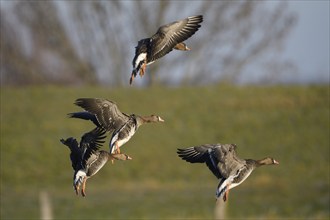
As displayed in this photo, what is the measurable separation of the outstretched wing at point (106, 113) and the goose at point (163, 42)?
376mm

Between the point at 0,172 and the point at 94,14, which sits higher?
the point at 94,14

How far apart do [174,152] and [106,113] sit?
36958 millimetres

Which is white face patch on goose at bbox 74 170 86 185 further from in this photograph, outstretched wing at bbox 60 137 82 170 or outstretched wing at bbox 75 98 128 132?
outstretched wing at bbox 75 98 128 132

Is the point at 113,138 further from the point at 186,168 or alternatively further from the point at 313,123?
the point at 313,123

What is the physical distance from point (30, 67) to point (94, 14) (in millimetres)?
6710

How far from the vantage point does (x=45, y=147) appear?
151 ft

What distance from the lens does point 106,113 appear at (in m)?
8.04

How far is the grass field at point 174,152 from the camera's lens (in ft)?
109

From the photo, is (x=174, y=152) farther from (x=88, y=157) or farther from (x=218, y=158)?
(x=88, y=157)

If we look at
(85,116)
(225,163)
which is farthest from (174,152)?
(225,163)

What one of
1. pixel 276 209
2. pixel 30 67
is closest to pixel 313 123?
pixel 276 209

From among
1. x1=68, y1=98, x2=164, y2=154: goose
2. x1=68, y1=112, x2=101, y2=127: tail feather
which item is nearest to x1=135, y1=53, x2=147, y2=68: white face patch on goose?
x1=68, y1=98, x2=164, y2=154: goose

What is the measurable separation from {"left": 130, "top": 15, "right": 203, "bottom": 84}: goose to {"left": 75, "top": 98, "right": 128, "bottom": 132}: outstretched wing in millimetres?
376

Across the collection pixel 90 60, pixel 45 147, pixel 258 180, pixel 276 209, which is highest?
pixel 90 60
